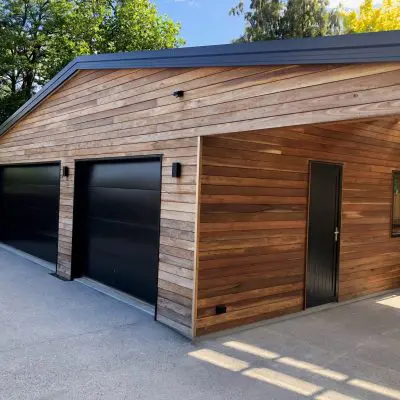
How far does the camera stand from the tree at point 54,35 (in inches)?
723

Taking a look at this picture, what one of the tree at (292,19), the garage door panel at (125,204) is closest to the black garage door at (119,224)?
the garage door panel at (125,204)

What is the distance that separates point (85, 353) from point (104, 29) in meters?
19.8

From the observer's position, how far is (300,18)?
1950 cm


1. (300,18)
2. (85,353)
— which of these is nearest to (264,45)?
(85,353)

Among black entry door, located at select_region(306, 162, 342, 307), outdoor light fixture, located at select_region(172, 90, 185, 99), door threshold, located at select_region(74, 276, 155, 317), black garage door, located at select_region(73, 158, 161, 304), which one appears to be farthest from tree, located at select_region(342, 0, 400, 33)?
door threshold, located at select_region(74, 276, 155, 317)

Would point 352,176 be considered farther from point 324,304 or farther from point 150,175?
point 150,175

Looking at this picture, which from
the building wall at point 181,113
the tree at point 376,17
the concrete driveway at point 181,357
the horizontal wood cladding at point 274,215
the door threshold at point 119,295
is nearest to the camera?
the building wall at point 181,113

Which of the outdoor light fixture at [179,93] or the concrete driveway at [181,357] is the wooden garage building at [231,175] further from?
the concrete driveway at [181,357]

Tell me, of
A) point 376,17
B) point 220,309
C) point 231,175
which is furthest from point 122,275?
point 376,17

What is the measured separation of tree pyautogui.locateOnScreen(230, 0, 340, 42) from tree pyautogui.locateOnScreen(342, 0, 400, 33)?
3.73ft

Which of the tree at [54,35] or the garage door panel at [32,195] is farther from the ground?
the tree at [54,35]

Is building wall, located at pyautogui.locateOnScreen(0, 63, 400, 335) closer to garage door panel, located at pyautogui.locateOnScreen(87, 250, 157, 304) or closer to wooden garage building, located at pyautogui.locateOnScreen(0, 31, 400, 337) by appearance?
wooden garage building, located at pyautogui.locateOnScreen(0, 31, 400, 337)

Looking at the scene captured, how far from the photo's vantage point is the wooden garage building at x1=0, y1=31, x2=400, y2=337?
3.11m

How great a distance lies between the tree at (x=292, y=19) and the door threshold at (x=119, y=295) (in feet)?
55.2
